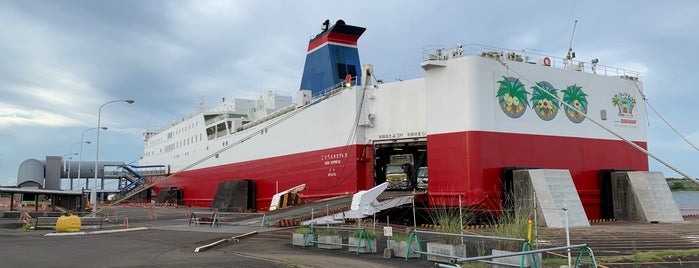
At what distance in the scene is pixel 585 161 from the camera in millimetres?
25391

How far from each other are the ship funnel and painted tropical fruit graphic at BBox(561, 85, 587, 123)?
37.9 ft

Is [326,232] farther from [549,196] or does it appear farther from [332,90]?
[332,90]

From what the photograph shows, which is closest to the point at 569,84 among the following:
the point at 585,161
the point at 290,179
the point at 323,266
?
the point at 585,161

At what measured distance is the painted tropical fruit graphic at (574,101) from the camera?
25.2 meters

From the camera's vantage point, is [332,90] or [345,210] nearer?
[345,210]

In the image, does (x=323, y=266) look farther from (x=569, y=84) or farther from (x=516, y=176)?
(x=569, y=84)

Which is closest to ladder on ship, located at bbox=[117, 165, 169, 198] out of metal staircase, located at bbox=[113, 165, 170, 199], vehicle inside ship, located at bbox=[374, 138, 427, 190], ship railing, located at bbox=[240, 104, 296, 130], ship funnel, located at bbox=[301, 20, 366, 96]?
metal staircase, located at bbox=[113, 165, 170, 199]

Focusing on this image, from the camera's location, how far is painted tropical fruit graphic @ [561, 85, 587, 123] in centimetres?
Answer: 2519

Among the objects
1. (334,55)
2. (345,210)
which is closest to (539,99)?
(345,210)

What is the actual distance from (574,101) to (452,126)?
6.94 meters

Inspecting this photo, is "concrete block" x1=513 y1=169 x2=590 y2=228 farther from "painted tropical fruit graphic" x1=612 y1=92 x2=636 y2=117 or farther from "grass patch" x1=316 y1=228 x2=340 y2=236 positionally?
"grass patch" x1=316 y1=228 x2=340 y2=236

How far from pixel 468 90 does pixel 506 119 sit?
234cm

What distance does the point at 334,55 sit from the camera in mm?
32094

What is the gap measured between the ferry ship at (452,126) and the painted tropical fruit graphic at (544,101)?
49mm
